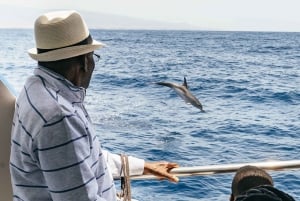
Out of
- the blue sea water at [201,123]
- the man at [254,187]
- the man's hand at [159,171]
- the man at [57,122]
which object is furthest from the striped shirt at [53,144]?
the blue sea water at [201,123]

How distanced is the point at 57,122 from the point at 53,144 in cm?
6

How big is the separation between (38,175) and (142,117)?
1287 centimetres

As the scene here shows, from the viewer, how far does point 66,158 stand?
135 cm

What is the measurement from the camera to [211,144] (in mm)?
10578

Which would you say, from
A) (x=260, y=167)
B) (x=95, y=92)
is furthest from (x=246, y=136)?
(x=260, y=167)

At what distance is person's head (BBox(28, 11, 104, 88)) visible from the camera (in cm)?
141

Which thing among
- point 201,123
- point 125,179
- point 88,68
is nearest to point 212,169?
point 125,179

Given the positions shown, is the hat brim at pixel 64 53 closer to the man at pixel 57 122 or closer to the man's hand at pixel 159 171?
the man at pixel 57 122

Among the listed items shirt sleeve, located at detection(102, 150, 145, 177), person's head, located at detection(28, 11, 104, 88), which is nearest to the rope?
shirt sleeve, located at detection(102, 150, 145, 177)

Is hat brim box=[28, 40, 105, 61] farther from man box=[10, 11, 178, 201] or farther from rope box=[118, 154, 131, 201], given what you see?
rope box=[118, 154, 131, 201]

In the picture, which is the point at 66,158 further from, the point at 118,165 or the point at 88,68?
the point at 118,165

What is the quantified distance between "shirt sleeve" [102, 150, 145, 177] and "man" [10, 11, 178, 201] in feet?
1.57

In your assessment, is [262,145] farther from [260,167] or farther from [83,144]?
[83,144]

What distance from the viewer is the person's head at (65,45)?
1.41 m
